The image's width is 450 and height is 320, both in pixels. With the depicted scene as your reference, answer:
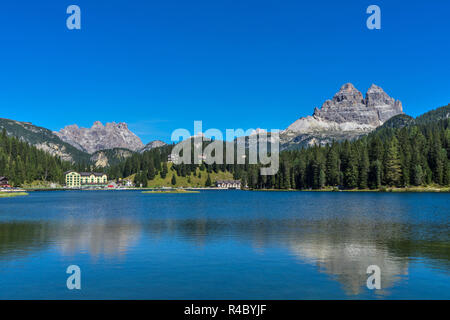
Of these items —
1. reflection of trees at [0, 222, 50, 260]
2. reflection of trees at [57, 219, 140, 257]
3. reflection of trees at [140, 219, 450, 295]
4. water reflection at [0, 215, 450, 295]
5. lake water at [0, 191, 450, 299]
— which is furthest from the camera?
reflection of trees at [57, 219, 140, 257]

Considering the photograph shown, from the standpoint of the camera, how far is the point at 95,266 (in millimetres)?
33250

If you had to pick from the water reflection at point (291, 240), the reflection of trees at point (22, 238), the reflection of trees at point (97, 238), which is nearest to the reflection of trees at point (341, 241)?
the water reflection at point (291, 240)

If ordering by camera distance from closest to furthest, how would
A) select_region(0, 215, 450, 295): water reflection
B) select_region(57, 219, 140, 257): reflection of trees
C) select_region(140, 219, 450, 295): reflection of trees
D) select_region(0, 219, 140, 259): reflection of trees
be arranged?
1. select_region(140, 219, 450, 295): reflection of trees
2. select_region(0, 215, 450, 295): water reflection
3. select_region(57, 219, 140, 257): reflection of trees
4. select_region(0, 219, 140, 259): reflection of trees

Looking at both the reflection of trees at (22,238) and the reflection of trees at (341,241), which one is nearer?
the reflection of trees at (341,241)

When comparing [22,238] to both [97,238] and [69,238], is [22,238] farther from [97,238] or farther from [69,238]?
[97,238]

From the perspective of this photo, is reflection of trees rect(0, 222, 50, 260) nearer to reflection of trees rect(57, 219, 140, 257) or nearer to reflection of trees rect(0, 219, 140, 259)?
reflection of trees rect(0, 219, 140, 259)

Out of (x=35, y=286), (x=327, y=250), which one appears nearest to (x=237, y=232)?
(x=327, y=250)

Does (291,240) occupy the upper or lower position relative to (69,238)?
upper

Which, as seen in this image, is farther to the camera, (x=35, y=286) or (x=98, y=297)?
(x=35, y=286)

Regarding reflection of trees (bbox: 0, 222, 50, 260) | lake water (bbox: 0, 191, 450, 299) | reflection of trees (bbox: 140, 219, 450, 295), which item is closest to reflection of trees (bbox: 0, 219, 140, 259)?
reflection of trees (bbox: 0, 222, 50, 260)

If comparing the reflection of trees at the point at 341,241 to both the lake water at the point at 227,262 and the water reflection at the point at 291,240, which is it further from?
the lake water at the point at 227,262

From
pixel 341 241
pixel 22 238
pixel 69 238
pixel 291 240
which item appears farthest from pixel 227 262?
pixel 22 238
